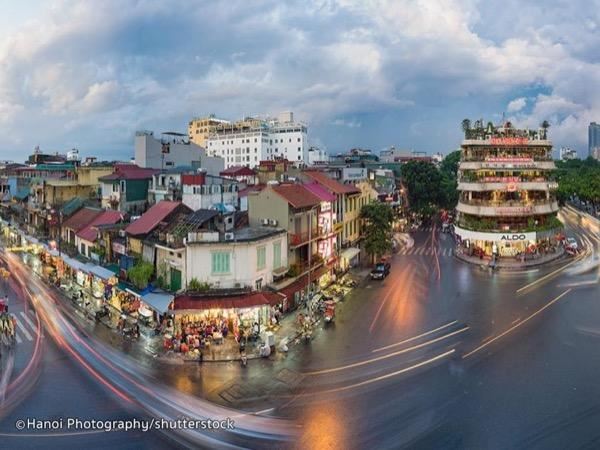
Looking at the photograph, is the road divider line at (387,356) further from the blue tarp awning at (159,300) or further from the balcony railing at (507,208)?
the balcony railing at (507,208)

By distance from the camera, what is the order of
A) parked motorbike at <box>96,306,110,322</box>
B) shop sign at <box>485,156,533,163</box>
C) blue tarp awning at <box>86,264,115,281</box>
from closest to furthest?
parked motorbike at <box>96,306,110,322</box>, blue tarp awning at <box>86,264,115,281</box>, shop sign at <box>485,156,533,163</box>

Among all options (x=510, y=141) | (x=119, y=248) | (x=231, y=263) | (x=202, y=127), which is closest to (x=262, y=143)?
(x=202, y=127)

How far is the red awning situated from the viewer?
3512 centimetres

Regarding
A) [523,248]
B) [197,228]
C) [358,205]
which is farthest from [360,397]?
[523,248]

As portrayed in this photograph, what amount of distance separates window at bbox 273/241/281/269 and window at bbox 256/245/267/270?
1.43m

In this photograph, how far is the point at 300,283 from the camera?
37.9 m

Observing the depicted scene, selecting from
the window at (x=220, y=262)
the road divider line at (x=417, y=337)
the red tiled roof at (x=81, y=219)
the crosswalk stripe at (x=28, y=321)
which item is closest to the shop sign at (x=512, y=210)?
the road divider line at (x=417, y=337)

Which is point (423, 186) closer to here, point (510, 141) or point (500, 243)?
point (510, 141)

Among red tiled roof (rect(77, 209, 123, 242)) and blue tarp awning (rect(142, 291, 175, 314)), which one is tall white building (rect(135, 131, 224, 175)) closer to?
red tiled roof (rect(77, 209, 123, 242))

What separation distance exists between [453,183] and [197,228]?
73.6 m

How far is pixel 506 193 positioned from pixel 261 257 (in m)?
42.7

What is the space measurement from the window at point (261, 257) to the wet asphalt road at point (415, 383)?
6215 mm

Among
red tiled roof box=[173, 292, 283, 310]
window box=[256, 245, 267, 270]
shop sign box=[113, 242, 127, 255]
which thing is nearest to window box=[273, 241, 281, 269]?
window box=[256, 245, 267, 270]

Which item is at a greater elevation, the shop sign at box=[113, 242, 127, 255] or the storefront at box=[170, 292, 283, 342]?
the shop sign at box=[113, 242, 127, 255]
